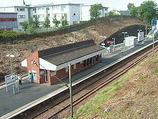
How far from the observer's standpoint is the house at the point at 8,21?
48281 millimetres

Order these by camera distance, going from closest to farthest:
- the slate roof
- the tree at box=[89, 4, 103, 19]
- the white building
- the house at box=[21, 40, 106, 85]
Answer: the house at box=[21, 40, 106, 85], the slate roof, the white building, the tree at box=[89, 4, 103, 19]

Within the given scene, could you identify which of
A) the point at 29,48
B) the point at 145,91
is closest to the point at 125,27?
the point at 29,48

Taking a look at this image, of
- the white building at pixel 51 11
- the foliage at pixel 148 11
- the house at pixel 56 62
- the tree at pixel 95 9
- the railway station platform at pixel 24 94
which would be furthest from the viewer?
the foliage at pixel 148 11

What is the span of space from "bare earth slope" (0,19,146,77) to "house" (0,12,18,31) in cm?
1372

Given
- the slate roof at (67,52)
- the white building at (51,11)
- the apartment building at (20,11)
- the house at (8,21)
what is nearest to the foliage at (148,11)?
the white building at (51,11)

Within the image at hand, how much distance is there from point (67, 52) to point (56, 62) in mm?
4115

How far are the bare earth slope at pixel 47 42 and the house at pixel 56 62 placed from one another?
643 centimetres

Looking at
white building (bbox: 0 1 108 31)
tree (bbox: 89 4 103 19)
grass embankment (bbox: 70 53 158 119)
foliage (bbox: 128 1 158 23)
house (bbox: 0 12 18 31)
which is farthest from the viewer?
foliage (bbox: 128 1 158 23)

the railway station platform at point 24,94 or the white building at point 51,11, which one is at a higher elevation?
the white building at point 51,11

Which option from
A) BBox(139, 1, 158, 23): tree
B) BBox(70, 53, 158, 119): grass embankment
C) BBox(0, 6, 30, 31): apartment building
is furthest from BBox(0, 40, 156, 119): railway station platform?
BBox(139, 1, 158, 23): tree

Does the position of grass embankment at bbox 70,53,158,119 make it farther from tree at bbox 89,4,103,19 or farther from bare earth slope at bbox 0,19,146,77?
tree at bbox 89,4,103,19

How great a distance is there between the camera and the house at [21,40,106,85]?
70.2 feet

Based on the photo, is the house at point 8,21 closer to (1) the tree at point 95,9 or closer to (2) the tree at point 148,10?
(1) the tree at point 95,9

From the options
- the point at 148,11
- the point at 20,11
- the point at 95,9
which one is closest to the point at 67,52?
the point at 95,9
